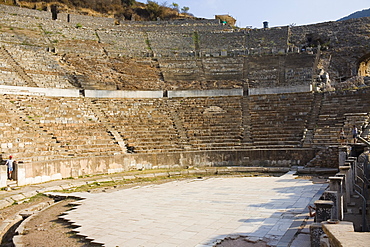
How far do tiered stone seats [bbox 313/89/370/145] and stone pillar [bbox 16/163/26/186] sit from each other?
12.6 metres

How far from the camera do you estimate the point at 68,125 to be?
1636 cm

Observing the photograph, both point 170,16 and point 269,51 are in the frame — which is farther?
point 170,16

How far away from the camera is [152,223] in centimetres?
725

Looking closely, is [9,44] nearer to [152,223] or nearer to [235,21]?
[152,223]

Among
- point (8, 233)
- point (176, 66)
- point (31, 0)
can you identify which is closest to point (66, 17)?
point (31, 0)

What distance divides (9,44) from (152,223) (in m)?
20.5

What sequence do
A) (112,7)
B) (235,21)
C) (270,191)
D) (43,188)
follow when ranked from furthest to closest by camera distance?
(235,21) < (112,7) < (43,188) < (270,191)

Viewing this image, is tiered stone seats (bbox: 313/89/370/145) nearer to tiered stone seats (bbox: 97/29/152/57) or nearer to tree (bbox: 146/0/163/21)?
tiered stone seats (bbox: 97/29/152/57)

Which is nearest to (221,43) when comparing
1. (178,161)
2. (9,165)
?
(178,161)

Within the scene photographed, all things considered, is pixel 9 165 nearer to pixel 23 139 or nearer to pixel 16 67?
pixel 23 139

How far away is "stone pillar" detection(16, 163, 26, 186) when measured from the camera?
39.1ft

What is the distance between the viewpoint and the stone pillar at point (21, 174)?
1191 centimetres

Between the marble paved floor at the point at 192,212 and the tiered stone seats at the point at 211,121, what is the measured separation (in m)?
5.18

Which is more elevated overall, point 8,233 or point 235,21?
point 235,21
